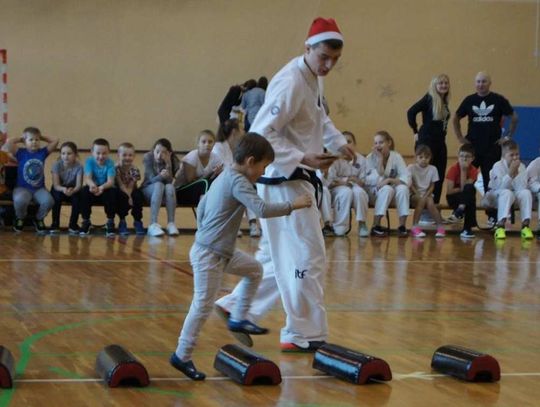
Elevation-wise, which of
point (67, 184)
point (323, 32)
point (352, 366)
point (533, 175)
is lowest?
point (352, 366)

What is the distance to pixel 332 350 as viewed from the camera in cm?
482

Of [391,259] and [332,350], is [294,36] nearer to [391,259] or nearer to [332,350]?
[391,259]

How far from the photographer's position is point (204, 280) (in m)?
4.80

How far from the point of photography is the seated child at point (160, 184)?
11734 mm

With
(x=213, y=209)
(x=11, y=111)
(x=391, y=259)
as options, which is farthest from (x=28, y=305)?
(x=11, y=111)

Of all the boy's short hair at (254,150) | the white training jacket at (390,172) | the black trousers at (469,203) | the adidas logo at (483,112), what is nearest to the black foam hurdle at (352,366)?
the boy's short hair at (254,150)

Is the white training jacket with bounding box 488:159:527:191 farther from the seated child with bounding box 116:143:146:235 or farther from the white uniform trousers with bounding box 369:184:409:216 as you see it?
the seated child with bounding box 116:143:146:235

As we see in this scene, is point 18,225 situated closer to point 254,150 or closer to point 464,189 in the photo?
point 464,189

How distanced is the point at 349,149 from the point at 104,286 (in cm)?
281

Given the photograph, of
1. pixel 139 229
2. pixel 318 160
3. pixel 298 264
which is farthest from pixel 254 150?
pixel 139 229

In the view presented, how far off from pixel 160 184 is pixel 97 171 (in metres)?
0.79

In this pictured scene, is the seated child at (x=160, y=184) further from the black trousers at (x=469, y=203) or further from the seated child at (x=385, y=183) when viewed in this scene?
the black trousers at (x=469, y=203)

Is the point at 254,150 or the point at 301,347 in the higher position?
the point at 254,150

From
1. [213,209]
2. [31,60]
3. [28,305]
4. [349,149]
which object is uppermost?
[31,60]
